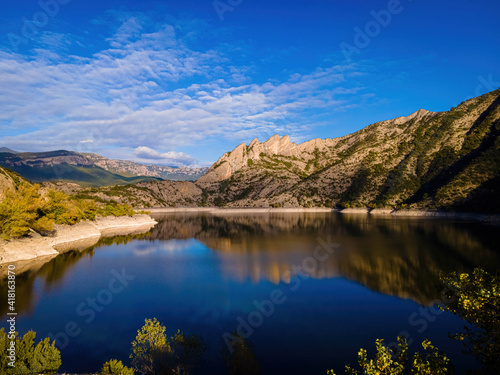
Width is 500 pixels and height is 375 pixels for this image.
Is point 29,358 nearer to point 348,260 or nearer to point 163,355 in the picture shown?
point 163,355

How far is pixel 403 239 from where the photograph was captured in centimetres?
6581

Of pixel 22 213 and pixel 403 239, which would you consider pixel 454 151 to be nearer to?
pixel 403 239

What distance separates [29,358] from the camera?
14203 millimetres

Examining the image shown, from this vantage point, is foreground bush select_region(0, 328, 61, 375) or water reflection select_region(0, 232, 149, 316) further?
water reflection select_region(0, 232, 149, 316)

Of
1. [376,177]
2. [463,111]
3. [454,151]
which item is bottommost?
[376,177]

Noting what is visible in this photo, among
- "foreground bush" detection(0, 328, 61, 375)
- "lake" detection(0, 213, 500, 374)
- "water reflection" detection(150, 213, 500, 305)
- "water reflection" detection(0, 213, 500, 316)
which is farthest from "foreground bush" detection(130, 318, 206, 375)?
"water reflection" detection(150, 213, 500, 305)

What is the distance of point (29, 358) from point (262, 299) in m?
20.8

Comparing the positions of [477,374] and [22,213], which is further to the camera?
[22,213]

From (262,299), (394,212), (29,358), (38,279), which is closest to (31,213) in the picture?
(38,279)

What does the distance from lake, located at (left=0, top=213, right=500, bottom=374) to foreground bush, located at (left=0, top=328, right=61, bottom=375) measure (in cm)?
407

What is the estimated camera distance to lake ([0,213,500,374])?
68.0ft

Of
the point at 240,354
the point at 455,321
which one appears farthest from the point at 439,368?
the point at 455,321

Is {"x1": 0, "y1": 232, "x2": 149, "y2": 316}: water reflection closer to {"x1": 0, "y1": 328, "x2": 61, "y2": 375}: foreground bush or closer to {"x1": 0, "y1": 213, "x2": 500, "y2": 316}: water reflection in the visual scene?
{"x1": 0, "y1": 213, "x2": 500, "y2": 316}: water reflection

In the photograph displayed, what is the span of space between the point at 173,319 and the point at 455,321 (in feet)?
77.5
